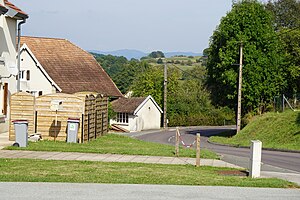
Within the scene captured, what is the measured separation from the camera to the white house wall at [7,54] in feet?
93.7

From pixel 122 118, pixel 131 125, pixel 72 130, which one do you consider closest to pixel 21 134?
pixel 72 130

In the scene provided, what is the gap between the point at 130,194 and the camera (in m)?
12.1

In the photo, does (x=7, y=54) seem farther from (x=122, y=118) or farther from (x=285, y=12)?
(x=285, y=12)

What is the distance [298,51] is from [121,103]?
24363 mm

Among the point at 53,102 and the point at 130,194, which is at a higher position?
the point at 53,102

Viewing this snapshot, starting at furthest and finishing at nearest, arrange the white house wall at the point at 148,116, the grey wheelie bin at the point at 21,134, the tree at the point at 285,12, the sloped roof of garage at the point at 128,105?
the tree at the point at 285,12
the white house wall at the point at 148,116
the sloped roof of garage at the point at 128,105
the grey wheelie bin at the point at 21,134

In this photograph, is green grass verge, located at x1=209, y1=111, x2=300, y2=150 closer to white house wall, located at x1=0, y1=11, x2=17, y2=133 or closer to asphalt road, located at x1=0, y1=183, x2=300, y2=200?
white house wall, located at x1=0, y1=11, x2=17, y2=133

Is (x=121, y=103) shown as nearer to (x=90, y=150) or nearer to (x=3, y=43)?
(x=3, y=43)

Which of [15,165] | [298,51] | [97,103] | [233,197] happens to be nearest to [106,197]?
[233,197]

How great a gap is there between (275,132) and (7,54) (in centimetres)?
2196

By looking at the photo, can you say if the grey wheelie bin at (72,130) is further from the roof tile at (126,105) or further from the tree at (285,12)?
the tree at (285,12)

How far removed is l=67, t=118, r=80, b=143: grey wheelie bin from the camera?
82.6 ft

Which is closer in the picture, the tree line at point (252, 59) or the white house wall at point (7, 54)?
the white house wall at point (7, 54)

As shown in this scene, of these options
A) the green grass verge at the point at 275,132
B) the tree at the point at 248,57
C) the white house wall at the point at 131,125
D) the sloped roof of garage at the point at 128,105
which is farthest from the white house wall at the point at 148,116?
the green grass verge at the point at 275,132
